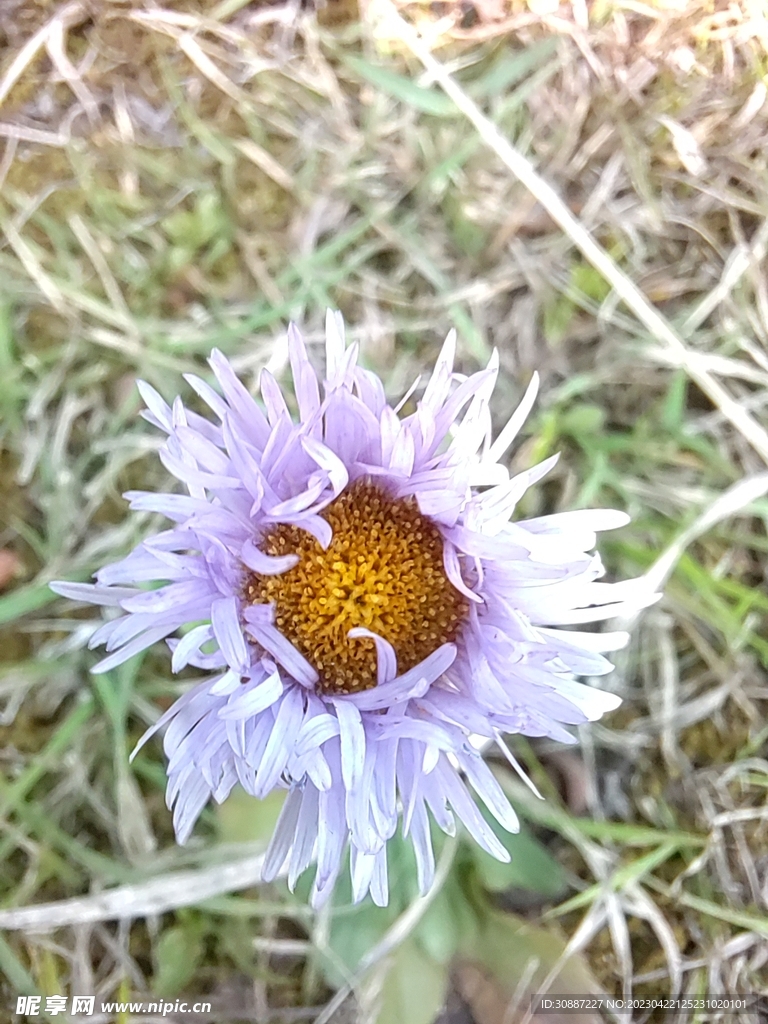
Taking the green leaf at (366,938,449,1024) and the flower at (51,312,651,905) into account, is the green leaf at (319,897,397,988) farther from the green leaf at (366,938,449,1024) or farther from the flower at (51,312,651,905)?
the flower at (51,312,651,905)

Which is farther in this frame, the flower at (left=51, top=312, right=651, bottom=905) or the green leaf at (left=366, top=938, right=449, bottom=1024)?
the green leaf at (left=366, top=938, right=449, bottom=1024)

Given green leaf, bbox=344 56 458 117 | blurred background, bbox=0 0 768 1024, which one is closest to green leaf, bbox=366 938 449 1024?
blurred background, bbox=0 0 768 1024

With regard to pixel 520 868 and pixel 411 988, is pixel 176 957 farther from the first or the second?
pixel 520 868

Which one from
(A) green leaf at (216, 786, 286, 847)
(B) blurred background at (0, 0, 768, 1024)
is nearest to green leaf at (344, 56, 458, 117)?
(B) blurred background at (0, 0, 768, 1024)

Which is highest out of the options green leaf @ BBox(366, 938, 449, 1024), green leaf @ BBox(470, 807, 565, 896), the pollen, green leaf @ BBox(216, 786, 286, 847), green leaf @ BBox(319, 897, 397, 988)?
the pollen

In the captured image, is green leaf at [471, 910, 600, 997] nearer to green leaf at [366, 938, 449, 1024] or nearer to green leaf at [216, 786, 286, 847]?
green leaf at [366, 938, 449, 1024]

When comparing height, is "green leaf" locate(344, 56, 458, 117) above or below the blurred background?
above

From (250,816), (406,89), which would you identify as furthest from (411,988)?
(406,89)

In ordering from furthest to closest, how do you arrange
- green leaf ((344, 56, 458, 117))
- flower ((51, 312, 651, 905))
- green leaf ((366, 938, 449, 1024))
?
green leaf ((344, 56, 458, 117)) → green leaf ((366, 938, 449, 1024)) → flower ((51, 312, 651, 905))

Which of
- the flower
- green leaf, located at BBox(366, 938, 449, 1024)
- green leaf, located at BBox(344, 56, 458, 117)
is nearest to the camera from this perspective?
the flower
